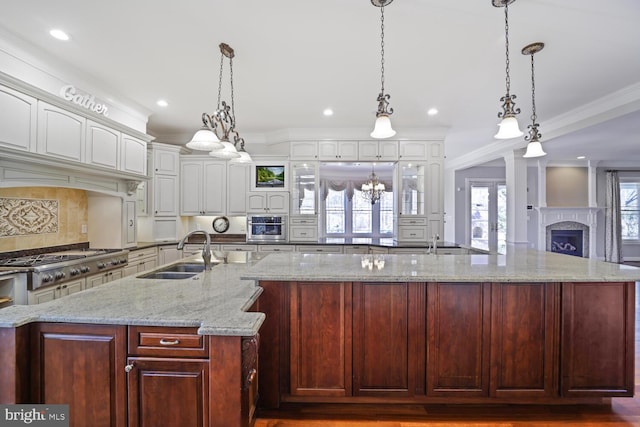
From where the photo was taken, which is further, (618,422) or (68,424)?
(618,422)

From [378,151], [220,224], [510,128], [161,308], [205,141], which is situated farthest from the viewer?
[220,224]

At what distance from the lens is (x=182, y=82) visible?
11.1 feet

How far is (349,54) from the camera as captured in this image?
110 inches

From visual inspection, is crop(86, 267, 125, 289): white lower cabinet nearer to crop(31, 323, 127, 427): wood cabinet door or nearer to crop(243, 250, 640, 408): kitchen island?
crop(31, 323, 127, 427): wood cabinet door

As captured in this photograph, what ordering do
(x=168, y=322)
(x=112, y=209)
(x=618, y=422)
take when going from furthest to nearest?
(x=112, y=209) → (x=618, y=422) → (x=168, y=322)

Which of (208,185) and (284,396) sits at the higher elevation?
(208,185)

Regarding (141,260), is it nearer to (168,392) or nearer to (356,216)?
(168,392)

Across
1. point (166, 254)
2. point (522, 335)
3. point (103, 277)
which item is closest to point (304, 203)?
point (166, 254)

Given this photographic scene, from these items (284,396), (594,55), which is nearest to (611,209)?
(594,55)

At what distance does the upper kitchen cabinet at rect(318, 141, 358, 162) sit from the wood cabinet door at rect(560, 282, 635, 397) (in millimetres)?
3586

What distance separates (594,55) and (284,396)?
401cm

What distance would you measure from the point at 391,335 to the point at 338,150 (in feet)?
11.9

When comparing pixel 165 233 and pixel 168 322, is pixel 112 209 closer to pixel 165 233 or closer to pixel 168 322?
pixel 165 233

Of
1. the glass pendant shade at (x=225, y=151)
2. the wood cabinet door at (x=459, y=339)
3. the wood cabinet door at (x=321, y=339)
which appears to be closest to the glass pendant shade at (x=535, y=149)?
the wood cabinet door at (x=459, y=339)
